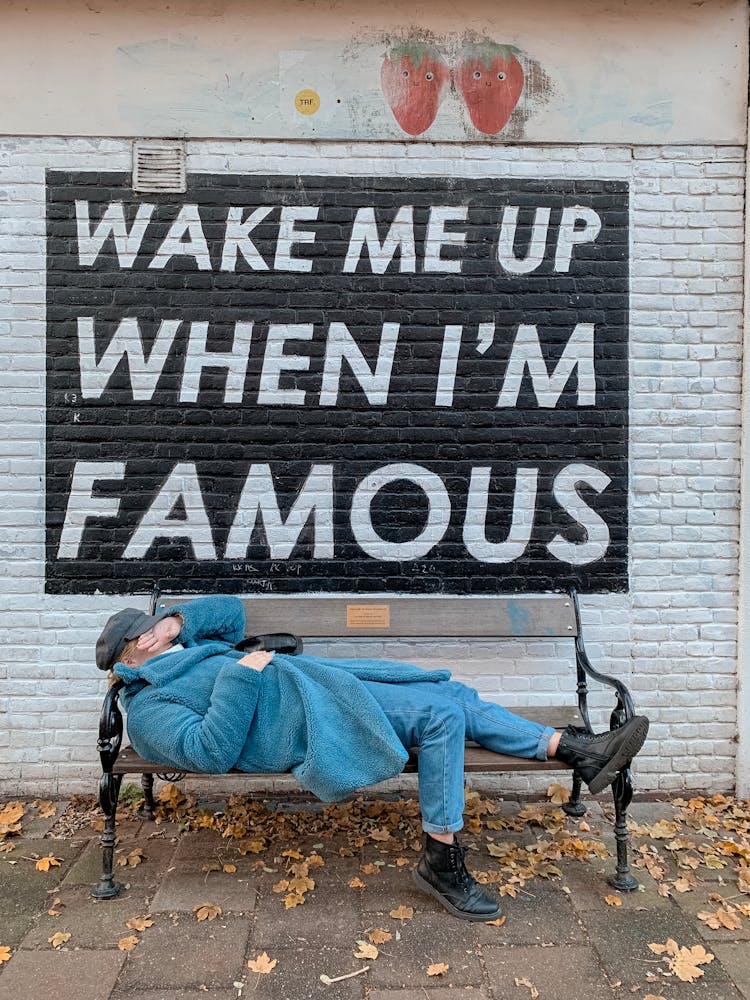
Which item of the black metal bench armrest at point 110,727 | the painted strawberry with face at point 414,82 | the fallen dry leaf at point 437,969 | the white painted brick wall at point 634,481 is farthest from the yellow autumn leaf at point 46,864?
the painted strawberry with face at point 414,82

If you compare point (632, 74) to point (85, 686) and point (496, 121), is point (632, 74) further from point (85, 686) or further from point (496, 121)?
point (85, 686)

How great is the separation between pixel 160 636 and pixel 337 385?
1645 millimetres

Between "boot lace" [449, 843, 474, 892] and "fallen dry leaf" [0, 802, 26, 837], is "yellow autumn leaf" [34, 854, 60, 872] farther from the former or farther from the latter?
"boot lace" [449, 843, 474, 892]

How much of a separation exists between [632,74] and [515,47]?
0.64m

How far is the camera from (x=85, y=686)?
4.30 meters

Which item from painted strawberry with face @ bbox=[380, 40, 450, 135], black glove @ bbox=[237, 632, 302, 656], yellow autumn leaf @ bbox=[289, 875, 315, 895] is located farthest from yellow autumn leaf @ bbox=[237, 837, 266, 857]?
painted strawberry with face @ bbox=[380, 40, 450, 135]

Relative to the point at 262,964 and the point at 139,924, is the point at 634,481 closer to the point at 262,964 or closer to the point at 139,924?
the point at 262,964

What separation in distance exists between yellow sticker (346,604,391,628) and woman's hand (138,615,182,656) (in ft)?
3.01

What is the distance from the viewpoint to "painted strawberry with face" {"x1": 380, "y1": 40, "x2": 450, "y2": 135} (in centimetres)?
430

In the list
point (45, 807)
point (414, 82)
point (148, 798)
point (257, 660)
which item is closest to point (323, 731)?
point (257, 660)

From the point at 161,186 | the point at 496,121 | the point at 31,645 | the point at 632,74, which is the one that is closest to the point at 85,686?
the point at 31,645

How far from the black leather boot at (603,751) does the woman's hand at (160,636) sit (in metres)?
1.70

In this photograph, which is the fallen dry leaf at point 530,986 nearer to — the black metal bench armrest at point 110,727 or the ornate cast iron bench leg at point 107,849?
the ornate cast iron bench leg at point 107,849

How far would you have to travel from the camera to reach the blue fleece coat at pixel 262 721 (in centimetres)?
311
